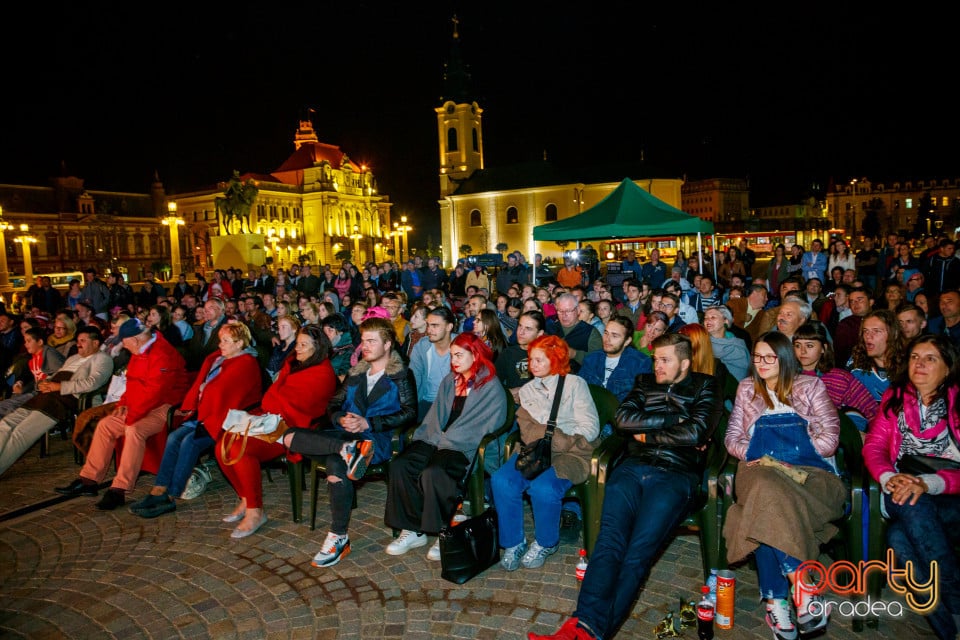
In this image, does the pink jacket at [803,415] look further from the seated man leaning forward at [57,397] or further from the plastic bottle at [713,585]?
the seated man leaning forward at [57,397]

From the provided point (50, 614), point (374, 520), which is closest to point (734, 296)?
point (374, 520)

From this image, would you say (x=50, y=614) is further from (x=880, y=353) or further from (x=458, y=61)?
(x=458, y=61)

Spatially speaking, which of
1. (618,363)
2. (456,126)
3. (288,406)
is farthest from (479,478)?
(456,126)

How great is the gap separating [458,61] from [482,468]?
64149mm

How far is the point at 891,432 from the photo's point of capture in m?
3.39

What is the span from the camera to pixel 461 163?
205ft

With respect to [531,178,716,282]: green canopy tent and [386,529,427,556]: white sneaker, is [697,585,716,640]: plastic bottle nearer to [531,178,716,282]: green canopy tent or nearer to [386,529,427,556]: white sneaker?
[386,529,427,556]: white sneaker

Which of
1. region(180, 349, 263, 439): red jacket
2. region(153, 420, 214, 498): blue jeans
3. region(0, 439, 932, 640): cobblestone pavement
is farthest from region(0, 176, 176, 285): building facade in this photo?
region(0, 439, 932, 640): cobblestone pavement

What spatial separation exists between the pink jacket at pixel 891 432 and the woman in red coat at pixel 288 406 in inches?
156

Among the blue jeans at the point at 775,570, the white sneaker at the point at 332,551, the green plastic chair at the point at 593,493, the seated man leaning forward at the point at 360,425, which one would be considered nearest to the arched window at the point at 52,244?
the seated man leaning forward at the point at 360,425

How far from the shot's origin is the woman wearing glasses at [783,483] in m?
3.08

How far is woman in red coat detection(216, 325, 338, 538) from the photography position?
4676 millimetres

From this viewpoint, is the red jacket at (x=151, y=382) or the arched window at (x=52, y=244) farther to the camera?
the arched window at (x=52, y=244)

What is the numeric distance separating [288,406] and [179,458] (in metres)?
1.16
